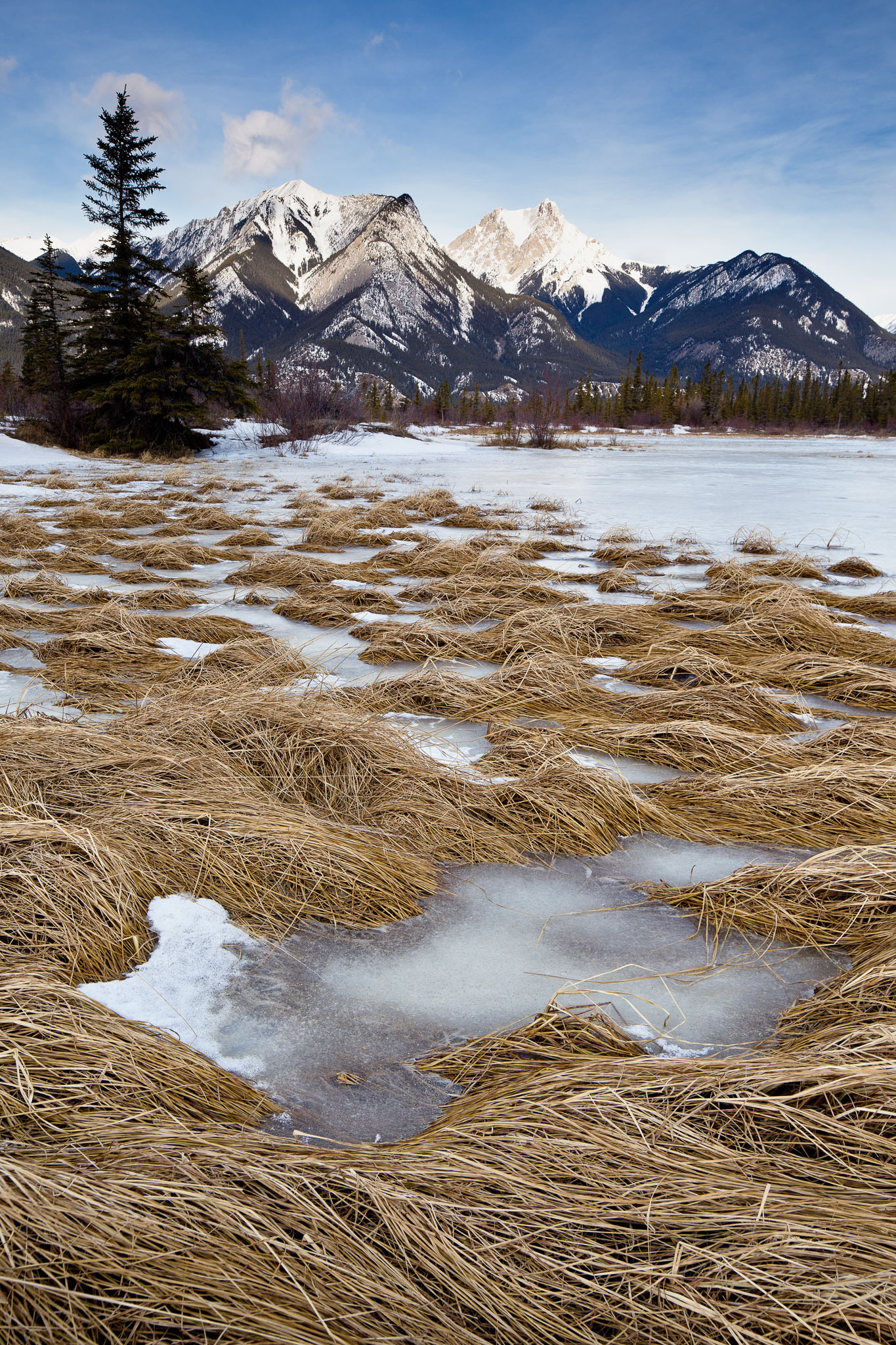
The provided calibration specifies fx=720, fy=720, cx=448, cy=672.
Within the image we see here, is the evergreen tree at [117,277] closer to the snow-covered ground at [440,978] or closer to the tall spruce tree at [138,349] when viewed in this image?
the tall spruce tree at [138,349]

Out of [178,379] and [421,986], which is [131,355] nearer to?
[178,379]

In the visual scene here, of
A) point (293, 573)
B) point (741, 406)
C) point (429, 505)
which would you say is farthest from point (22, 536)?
point (741, 406)

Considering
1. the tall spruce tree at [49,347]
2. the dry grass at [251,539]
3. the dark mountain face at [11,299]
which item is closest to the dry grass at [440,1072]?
the dry grass at [251,539]

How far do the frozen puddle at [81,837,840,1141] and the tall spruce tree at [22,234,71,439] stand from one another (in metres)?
22.6

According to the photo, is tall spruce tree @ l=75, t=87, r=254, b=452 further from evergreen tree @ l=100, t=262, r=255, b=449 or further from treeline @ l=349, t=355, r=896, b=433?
treeline @ l=349, t=355, r=896, b=433

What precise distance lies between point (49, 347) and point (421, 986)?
32.0 meters

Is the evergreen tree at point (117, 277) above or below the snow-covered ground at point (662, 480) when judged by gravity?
above

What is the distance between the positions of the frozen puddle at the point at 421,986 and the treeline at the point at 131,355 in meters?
18.5

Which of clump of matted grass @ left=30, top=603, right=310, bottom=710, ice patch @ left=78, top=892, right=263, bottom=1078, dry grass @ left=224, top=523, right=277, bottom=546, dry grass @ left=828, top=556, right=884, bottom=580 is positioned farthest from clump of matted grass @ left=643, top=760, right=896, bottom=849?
dry grass @ left=224, top=523, right=277, bottom=546

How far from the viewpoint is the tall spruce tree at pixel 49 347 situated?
2073 cm

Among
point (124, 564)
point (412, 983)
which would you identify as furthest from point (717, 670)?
point (124, 564)

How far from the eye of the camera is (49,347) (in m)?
26.9

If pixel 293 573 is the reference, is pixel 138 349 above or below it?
above

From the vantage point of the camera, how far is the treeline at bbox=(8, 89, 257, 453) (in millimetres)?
17906
